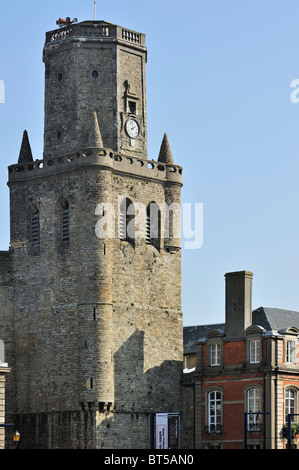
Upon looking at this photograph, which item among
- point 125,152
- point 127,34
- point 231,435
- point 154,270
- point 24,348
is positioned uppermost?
point 127,34

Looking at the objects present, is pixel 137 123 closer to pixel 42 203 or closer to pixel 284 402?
pixel 42 203

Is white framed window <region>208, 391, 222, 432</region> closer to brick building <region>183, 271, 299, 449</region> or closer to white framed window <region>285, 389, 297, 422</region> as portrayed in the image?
brick building <region>183, 271, 299, 449</region>

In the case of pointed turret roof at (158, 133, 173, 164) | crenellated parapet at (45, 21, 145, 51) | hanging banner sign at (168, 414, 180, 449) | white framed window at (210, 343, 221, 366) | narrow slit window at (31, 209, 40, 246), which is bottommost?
hanging banner sign at (168, 414, 180, 449)

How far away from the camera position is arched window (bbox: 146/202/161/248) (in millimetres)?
70938

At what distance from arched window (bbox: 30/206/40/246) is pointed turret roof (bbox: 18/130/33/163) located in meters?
3.19

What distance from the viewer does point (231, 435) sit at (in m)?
64.9

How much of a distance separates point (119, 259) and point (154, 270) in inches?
123

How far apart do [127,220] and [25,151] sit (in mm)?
7816

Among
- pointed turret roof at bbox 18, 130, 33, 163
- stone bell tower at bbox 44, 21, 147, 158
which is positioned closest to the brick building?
stone bell tower at bbox 44, 21, 147, 158

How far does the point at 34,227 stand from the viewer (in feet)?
232

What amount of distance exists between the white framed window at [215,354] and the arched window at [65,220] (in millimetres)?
10277

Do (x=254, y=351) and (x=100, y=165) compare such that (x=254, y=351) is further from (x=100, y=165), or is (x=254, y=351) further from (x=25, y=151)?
(x=25, y=151)

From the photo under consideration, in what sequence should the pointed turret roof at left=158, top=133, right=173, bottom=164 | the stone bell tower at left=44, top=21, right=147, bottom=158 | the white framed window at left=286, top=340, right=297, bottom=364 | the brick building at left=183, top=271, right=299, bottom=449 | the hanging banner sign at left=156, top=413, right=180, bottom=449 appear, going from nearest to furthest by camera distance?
1. the brick building at left=183, top=271, right=299, bottom=449
2. the white framed window at left=286, top=340, right=297, bottom=364
3. the hanging banner sign at left=156, top=413, right=180, bottom=449
4. the stone bell tower at left=44, top=21, right=147, bottom=158
5. the pointed turret roof at left=158, top=133, right=173, bottom=164
